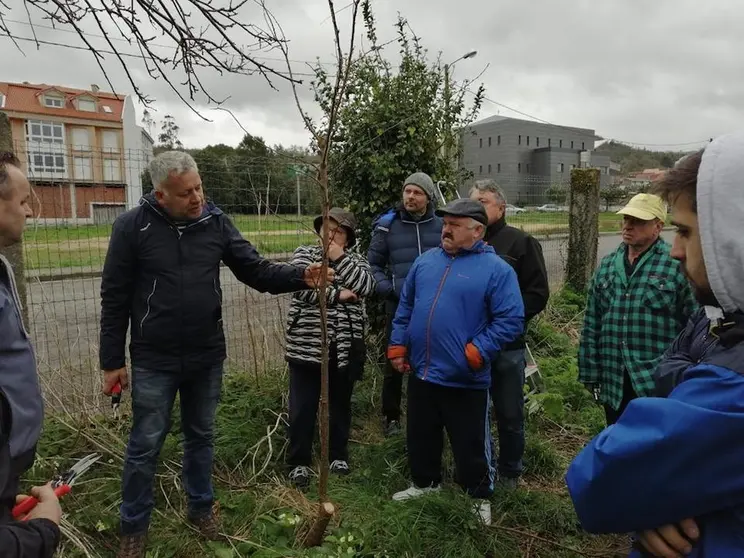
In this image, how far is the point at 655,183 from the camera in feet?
4.38

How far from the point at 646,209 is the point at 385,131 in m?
2.42

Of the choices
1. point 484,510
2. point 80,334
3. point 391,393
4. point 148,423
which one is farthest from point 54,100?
point 484,510

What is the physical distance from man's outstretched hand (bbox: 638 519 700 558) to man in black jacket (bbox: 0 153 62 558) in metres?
1.32

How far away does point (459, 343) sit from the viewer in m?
2.93

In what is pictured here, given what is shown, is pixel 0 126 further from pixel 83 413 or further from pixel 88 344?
pixel 83 413

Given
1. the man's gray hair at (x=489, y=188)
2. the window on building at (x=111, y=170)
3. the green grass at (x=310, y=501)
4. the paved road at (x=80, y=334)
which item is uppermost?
the window on building at (x=111, y=170)

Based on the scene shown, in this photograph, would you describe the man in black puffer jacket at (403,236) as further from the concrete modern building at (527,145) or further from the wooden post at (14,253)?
the concrete modern building at (527,145)

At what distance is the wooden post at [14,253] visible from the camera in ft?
10.1

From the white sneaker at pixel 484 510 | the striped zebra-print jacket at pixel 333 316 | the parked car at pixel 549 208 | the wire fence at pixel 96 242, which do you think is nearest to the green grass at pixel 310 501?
the white sneaker at pixel 484 510

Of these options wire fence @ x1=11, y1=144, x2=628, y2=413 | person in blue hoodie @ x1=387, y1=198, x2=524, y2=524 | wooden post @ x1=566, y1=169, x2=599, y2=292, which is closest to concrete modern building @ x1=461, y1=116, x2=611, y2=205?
wooden post @ x1=566, y1=169, x2=599, y2=292

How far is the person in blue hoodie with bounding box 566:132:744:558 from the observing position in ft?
3.09

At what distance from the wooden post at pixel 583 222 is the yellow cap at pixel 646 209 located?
15.7 ft

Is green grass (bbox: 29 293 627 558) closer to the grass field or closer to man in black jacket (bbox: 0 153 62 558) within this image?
the grass field

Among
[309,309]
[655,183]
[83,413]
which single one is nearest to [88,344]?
[83,413]
